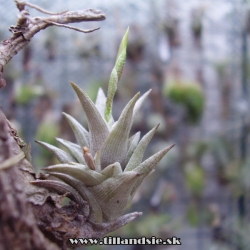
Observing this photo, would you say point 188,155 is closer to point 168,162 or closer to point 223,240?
point 168,162

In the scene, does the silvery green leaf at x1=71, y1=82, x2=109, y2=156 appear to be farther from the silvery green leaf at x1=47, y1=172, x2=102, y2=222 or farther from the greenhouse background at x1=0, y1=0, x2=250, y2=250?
the greenhouse background at x1=0, y1=0, x2=250, y2=250

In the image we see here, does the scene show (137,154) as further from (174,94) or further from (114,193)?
(174,94)

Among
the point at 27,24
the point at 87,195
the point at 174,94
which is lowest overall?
the point at 174,94

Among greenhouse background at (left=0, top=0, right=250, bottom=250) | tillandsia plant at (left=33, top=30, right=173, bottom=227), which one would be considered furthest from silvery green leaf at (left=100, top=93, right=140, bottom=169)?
greenhouse background at (left=0, top=0, right=250, bottom=250)

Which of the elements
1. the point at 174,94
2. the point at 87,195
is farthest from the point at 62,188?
the point at 174,94

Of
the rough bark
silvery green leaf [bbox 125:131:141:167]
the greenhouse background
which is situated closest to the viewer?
the rough bark

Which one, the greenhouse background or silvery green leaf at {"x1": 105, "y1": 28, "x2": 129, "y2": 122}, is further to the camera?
the greenhouse background

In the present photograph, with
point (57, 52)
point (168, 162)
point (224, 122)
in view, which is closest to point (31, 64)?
point (57, 52)
